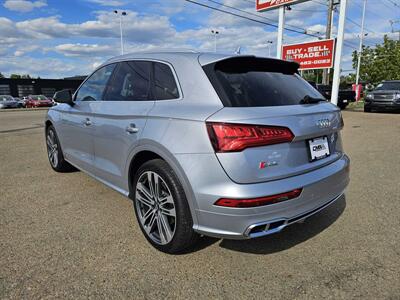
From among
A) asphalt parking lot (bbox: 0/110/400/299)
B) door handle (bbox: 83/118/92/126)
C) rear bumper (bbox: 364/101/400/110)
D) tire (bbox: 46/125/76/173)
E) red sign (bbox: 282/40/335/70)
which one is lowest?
asphalt parking lot (bbox: 0/110/400/299)

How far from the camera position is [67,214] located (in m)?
3.50

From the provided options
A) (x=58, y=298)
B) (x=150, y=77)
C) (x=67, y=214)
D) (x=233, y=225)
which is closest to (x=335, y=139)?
(x=233, y=225)

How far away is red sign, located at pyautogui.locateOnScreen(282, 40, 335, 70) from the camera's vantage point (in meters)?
14.4

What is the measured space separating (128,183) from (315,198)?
1714 mm

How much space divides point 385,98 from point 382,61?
Answer: 34.5m

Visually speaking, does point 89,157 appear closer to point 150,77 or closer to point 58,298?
point 150,77

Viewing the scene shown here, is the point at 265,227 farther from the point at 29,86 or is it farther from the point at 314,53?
the point at 29,86

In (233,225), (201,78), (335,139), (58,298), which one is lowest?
(58,298)

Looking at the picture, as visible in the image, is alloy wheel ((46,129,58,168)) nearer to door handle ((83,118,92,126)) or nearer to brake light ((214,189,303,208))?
door handle ((83,118,92,126))

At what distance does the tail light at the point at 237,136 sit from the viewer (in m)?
2.11

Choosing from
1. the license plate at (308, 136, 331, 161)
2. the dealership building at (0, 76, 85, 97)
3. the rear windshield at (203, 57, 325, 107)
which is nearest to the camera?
the rear windshield at (203, 57, 325, 107)

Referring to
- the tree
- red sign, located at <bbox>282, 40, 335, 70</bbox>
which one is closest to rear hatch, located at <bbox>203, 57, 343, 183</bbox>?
red sign, located at <bbox>282, 40, 335, 70</bbox>

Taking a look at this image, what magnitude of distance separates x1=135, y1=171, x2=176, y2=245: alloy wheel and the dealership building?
51376 millimetres

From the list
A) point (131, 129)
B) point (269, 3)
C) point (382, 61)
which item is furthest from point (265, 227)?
point (382, 61)
